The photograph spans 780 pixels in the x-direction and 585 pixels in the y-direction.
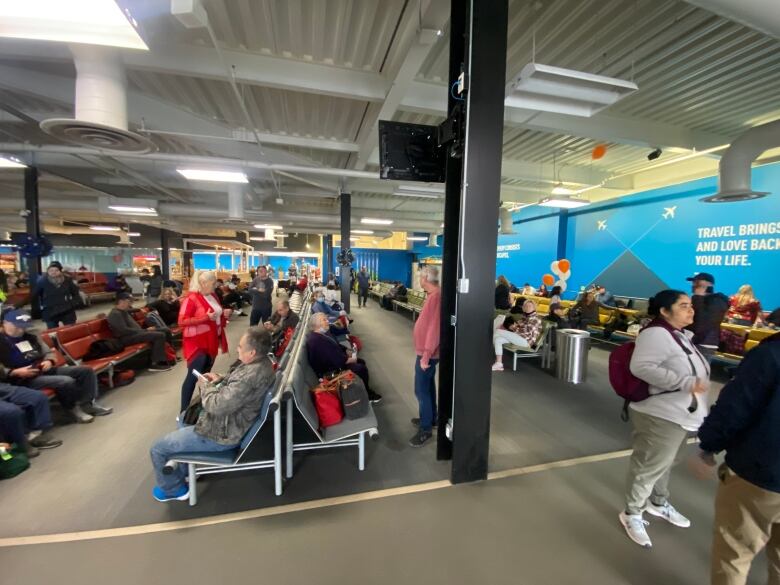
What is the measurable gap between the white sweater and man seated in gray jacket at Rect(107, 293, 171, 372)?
6.08m

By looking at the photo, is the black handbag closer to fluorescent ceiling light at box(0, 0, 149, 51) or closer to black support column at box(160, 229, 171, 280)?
fluorescent ceiling light at box(0, 0, 149, 51)

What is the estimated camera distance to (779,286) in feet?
20.2

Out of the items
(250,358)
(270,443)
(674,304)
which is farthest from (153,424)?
(674,304)

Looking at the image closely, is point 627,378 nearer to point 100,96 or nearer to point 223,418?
point 223,418

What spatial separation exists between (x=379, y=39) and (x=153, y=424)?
4823mm

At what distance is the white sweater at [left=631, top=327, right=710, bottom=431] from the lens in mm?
1826

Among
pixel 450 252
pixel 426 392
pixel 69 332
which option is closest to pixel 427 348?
pixel 426 392

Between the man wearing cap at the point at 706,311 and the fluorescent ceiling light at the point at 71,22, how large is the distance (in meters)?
6.28

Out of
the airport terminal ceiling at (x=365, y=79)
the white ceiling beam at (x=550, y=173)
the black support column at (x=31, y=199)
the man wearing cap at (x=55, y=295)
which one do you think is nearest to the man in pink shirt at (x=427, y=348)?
the airport terminal ceiling at (x=365, y=79)

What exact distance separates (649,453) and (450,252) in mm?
1835

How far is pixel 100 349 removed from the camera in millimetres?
4484

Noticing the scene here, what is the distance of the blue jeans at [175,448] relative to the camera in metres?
2.16

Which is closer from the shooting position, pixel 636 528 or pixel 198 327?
pixel 636 528

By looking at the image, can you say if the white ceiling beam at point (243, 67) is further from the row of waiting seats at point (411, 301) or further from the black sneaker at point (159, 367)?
the row of waiting seats at point (411, 301)
